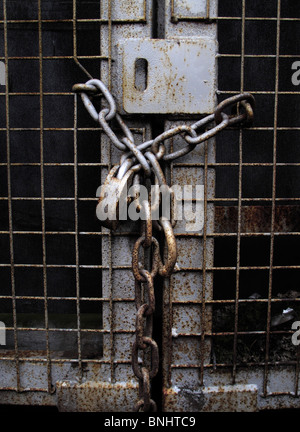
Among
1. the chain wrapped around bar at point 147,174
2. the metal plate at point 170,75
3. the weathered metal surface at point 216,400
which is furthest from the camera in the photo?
the weathered metal surface at point 216,400

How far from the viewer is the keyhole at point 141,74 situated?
102cm

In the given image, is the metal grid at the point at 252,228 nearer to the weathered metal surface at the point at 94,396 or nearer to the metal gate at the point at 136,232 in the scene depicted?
the metal gate at the point at 136,232

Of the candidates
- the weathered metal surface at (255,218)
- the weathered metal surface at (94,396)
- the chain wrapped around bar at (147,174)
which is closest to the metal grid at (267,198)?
the weathered metal surface at (255,218)

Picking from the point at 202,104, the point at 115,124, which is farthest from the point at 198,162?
the point at 115,124

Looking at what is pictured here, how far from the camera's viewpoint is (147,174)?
885 millimetres

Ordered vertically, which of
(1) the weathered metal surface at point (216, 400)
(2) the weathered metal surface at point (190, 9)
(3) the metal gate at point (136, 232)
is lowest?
(1) the weathered metal surface at point (216, 400)

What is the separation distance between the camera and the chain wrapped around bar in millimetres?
751

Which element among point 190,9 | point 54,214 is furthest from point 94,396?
point 190,9

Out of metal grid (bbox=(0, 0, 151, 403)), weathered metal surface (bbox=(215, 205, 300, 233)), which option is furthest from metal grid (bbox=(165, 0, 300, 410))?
metal grid (bbox=(0, 0, 151, 403))

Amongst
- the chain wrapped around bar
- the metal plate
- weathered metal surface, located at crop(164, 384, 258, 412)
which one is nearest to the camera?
the chain wrapped around bar

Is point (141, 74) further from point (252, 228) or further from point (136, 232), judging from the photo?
point (252, 228)

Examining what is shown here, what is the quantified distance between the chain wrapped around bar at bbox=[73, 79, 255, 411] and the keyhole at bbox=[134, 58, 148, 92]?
115 mm

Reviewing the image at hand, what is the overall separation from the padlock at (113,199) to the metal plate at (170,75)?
0.27m

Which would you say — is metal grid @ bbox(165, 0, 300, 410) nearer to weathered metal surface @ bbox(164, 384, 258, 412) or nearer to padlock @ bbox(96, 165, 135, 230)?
weathered metal surface @ bbox(164, 384, 258, 412)
